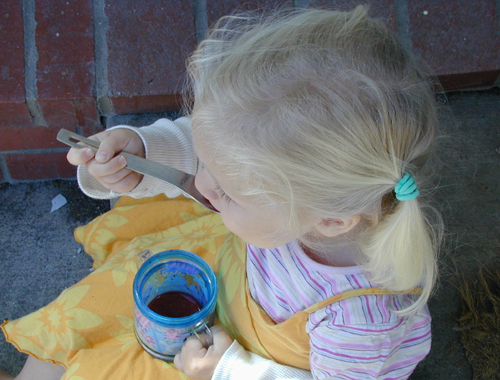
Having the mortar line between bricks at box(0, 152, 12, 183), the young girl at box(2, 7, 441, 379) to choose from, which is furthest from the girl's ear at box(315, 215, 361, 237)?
the mortar line between bricks at box(0, 152, 12, 183)

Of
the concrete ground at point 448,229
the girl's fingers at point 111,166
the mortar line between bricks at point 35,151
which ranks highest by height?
the girl's fingers at point 111,166

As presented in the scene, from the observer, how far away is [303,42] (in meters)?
0.64

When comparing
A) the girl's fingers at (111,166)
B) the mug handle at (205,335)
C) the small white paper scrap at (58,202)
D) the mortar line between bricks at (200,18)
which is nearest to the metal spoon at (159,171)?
the girl's fingers at (111,166)

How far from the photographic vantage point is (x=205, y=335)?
888mm

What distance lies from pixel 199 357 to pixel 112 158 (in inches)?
14.9

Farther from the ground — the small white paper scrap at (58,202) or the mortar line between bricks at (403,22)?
the mortar line between bricks at (403,22)

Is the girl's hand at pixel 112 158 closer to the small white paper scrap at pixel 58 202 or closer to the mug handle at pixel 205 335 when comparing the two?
the mug handle at pixel 205 335

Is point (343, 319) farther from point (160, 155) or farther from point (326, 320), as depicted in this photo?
point (160, 155)

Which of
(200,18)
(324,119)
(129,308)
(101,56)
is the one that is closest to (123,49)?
(101,56)

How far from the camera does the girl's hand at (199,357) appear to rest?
0.85 metres

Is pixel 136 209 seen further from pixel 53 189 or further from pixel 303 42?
pixel 303 42

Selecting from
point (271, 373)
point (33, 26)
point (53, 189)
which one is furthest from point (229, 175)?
point (53, 189)

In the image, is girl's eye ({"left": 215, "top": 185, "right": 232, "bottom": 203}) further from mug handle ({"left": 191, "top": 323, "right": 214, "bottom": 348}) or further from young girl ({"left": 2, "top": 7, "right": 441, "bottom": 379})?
mug handle ({"left": 191, "top": 323, "right": 214, "bottom": 348})

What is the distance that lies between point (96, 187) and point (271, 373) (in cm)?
49
